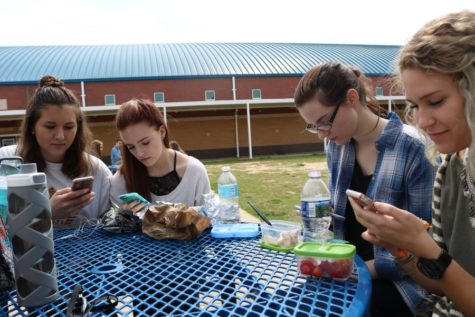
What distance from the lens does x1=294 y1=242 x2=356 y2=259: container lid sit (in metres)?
1.29

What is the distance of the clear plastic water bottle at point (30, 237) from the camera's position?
3.72 feet

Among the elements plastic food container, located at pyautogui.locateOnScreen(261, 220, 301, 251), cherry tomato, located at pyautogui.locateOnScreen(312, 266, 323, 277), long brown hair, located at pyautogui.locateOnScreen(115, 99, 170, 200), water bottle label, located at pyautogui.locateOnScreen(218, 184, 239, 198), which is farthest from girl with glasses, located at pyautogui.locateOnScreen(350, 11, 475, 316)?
long brown hair, located at pyautogui.locateOnScreen(115, 99, 170, 200)

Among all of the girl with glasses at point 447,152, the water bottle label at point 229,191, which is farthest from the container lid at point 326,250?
the water bottle label at point 229,191

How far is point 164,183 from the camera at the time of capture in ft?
8.87

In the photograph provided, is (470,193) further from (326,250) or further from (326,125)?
(326,125)

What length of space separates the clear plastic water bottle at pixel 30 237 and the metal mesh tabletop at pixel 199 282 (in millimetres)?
66

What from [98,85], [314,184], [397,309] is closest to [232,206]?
[314,184]

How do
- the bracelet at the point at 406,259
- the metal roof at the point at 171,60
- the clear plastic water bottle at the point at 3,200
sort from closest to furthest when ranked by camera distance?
the clear plastic water bottle at the point at 3,200, the bracelet at the point at 406,259, the metal roof at the point at 171,60

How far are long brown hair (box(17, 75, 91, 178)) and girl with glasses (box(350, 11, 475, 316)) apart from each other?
7.10 feet

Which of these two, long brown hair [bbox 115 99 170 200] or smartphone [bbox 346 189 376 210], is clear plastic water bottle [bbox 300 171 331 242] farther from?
long brown hair [bbox 115 99 170 200]

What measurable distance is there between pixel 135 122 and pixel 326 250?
1.77 m

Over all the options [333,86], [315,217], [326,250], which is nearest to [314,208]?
[315,217]

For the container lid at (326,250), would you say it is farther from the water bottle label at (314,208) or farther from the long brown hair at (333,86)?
the long brown hair at (333,86)

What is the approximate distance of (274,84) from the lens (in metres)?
26.3
